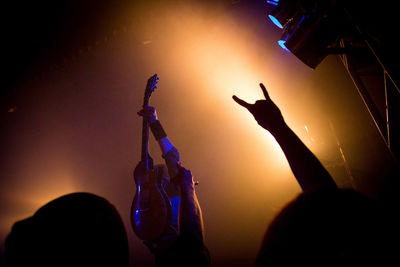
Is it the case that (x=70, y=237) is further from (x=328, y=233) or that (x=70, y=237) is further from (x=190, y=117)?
(x=190, y=117)

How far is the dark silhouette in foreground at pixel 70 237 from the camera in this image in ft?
1.97

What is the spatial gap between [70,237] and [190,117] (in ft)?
11.8

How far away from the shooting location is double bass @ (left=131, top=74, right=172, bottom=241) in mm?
1826

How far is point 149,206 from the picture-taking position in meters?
1.96

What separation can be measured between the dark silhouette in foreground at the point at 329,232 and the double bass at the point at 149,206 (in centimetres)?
150

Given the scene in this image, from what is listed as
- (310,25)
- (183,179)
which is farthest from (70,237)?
(310,25)

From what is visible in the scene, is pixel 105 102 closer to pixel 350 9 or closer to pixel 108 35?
pixel 108 35

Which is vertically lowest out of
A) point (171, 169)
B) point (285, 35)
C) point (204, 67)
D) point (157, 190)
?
point (157, 190)

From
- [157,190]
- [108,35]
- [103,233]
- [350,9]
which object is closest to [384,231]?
[103,233]

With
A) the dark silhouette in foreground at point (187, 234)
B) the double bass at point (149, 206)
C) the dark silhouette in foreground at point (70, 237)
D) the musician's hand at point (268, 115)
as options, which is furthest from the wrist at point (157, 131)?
the dark silhouette in foreground at point (70, 237)

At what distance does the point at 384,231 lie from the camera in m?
0.42

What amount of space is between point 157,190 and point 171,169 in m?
0.33

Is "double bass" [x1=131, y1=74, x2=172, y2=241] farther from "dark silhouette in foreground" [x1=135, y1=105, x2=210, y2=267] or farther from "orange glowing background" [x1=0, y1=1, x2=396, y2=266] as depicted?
"orange glowing background" [x1=0, y1=1, x2=396, y2=266]

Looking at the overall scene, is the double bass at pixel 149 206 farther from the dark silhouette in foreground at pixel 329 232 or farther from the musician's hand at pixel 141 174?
the dark silhouette in foreground at pixel 329 232
